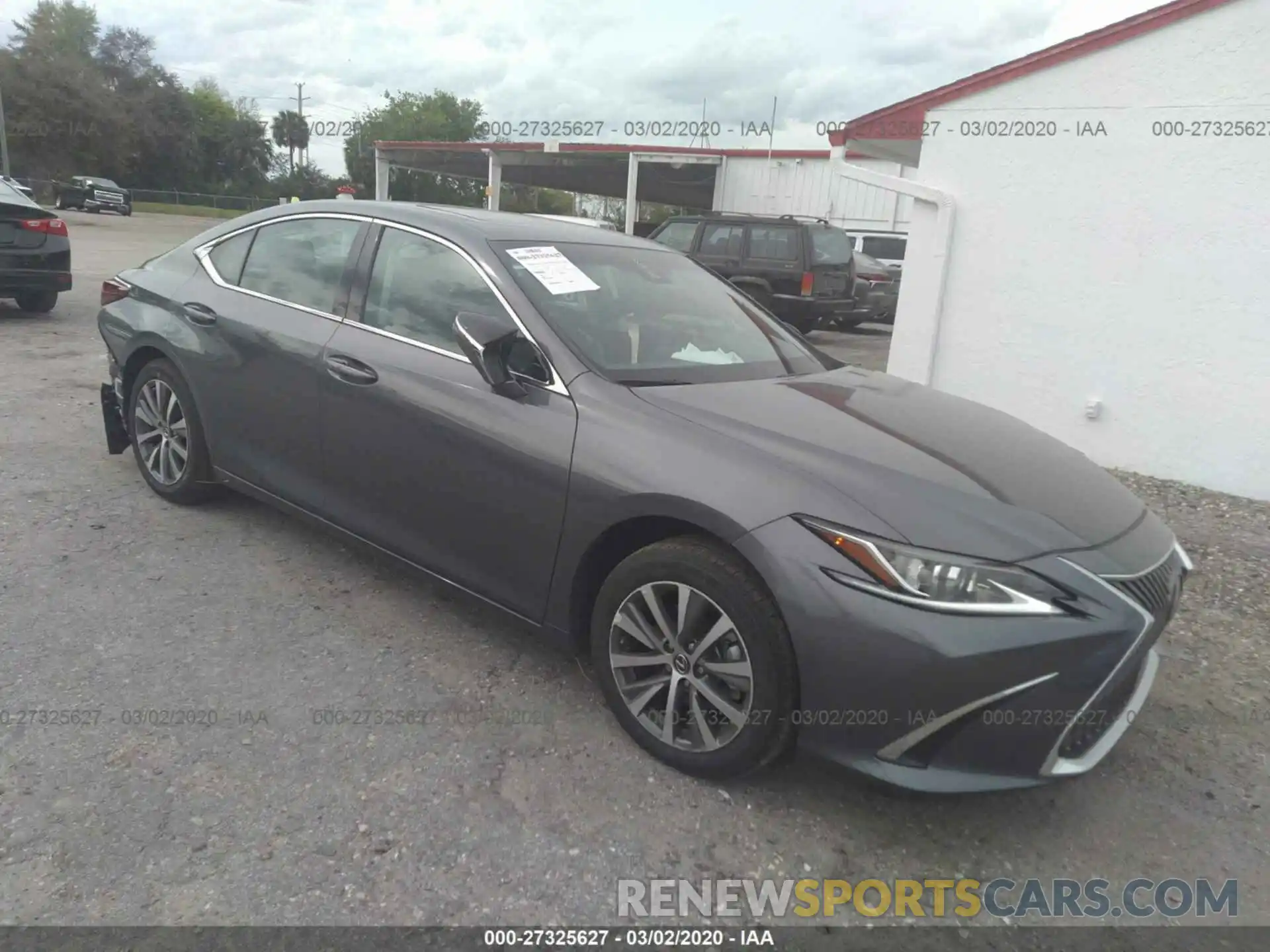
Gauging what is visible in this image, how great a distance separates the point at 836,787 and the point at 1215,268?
211 inches

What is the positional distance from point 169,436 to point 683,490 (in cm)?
301

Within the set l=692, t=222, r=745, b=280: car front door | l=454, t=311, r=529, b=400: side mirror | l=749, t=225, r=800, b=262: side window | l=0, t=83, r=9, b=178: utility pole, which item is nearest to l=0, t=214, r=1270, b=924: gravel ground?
l=454, t=311, r=529, b=400: side mirror

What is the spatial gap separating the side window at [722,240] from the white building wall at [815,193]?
9.50 meters

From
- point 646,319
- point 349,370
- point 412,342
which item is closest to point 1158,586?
point 646,319

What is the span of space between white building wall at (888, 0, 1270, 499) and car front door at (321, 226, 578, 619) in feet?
17.1

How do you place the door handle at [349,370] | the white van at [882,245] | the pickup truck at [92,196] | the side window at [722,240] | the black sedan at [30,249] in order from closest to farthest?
the door handle at [349,370], the black sedan at [30,249], the side window at [722,240], the white van at [882,245], the pickup truck at [92,196]

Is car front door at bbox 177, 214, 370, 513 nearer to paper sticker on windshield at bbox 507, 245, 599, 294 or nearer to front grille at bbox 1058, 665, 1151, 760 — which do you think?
paper sticker on windshield at bbox 507, 245, 599, 294

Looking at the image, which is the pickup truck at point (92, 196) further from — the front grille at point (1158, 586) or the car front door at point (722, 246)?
the front grille at point (1158, 586)

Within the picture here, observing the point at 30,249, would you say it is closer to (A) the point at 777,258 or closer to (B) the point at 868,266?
(A) the point at 777,258

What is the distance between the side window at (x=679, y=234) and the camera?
1352 cm

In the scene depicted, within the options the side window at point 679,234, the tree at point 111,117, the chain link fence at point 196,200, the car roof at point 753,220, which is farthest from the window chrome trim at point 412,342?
the tree at point 111,117

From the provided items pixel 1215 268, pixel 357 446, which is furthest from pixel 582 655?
pixel 1215 268

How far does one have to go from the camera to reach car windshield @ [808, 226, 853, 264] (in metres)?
12.8

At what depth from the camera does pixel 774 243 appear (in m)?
12.8
